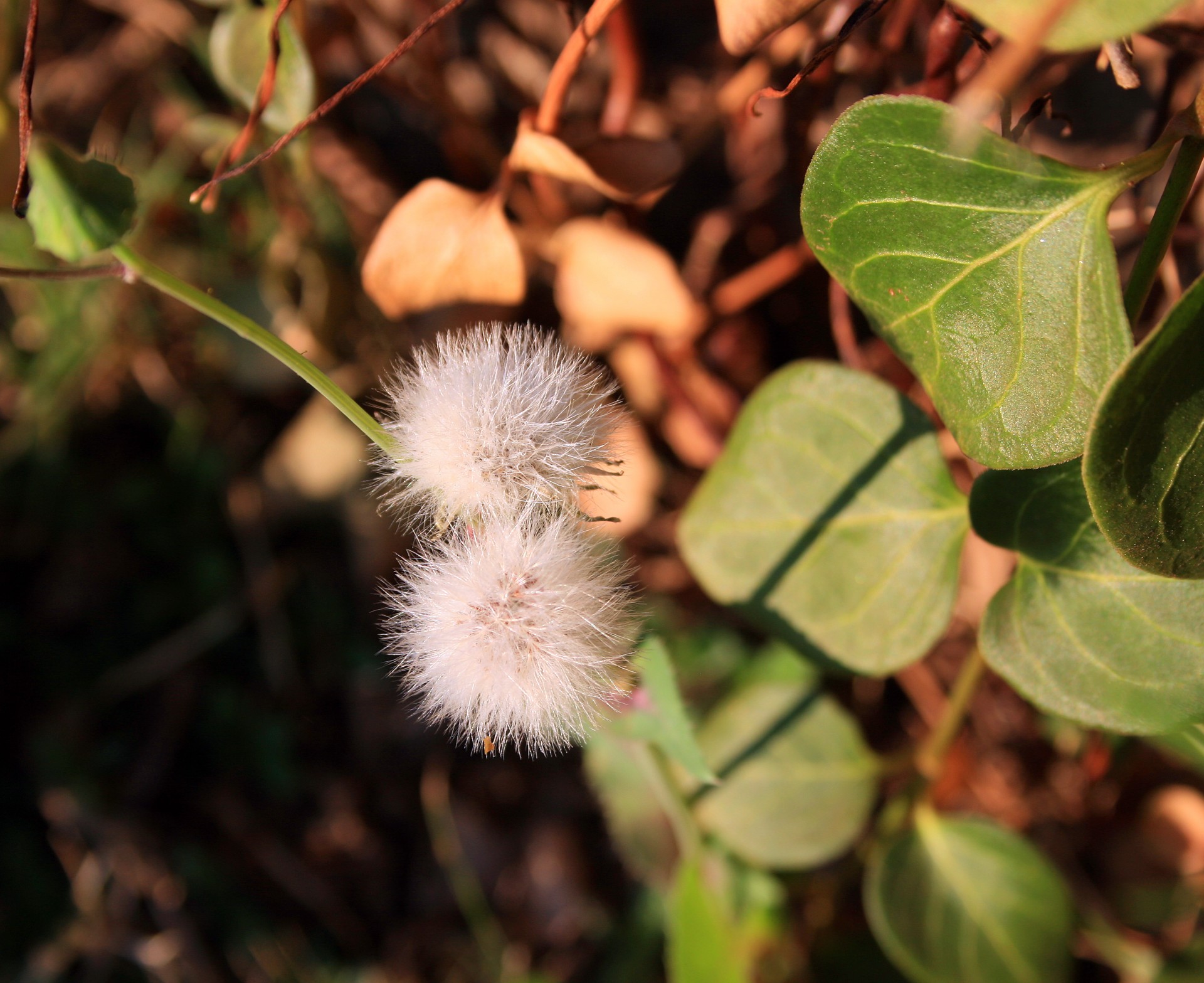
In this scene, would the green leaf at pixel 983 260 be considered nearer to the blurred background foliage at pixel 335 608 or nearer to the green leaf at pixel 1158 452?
the green leaf at pixel 1158 452

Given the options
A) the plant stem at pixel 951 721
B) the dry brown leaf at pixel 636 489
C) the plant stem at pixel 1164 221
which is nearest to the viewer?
the plant stem at pixel 1164 221

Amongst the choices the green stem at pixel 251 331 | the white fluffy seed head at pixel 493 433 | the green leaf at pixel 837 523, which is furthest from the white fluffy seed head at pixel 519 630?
the green leaf at pixel 837 523

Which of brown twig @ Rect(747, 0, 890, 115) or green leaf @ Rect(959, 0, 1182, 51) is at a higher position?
green leaf @ Rect(959, 0, 1182, 51)

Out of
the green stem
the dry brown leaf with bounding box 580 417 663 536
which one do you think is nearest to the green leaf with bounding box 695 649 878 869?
the dry brown leaf with bounding box 580 417 663 536

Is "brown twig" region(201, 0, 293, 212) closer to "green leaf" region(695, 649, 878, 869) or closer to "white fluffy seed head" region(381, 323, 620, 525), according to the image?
"white fluffy seed head" region(381, 323, 620, 525)

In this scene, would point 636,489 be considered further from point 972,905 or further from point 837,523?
point 972,905

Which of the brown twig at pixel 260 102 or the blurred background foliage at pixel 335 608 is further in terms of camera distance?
the blurred background foliage at pixel 335 608

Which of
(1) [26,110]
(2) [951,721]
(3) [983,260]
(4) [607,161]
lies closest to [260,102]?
(1) [26,110]
